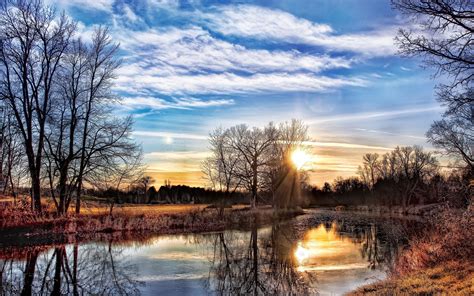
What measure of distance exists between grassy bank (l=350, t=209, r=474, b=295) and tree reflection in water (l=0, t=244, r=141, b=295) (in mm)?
7147

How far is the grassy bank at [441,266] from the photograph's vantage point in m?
9.34

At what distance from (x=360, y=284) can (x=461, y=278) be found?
3.20m

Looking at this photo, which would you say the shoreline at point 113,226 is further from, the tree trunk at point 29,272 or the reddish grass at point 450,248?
the reddish grass at point 450,248

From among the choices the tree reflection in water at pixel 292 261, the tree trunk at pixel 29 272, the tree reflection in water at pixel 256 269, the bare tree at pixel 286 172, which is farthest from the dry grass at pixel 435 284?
the bare tree at pixel 286 172

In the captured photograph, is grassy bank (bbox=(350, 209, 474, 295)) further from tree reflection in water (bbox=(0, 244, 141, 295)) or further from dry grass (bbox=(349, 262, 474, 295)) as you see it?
tree reflection in water (bbox=(0, 244, 141, 295))

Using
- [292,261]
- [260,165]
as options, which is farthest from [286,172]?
[292,261]

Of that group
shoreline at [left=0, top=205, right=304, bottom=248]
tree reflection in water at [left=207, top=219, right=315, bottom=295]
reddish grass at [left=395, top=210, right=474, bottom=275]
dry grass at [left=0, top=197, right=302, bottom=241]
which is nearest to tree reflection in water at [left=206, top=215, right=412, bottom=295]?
tree reflection in water at [left=207, top=219, right=315, bottom=295]

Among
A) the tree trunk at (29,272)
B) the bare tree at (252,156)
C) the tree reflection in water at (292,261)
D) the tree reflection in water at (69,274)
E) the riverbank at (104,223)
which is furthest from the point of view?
the bare tree at (252,156)

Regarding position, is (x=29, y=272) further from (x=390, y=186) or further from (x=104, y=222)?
(x=390, y=186)

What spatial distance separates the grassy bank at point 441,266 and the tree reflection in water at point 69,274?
7.15 m

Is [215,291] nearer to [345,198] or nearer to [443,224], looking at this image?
[443,224]

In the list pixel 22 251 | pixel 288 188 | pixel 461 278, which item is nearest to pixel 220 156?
pixel 288 188

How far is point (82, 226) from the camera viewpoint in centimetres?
2552

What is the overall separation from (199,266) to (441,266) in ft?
27.9
